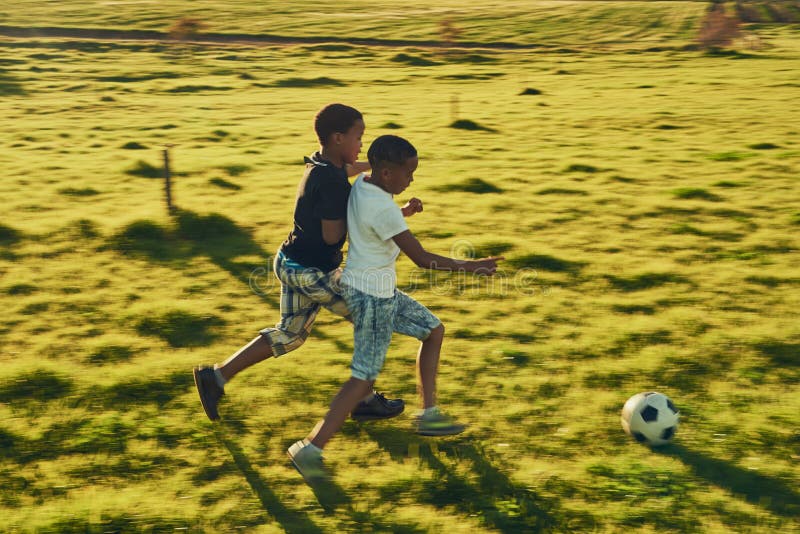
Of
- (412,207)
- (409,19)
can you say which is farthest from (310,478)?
(409,19)

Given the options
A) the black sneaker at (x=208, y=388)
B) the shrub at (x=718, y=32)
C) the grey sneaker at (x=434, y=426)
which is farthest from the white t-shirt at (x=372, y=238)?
the shrub at (x=718, y=32)

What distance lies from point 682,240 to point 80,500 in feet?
24.4

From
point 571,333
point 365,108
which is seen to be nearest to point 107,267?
point 571,333

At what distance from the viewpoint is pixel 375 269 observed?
4.68 meters

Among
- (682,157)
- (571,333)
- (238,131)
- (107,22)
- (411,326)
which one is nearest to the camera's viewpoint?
(411,326)

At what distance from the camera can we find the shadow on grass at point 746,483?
4406mm

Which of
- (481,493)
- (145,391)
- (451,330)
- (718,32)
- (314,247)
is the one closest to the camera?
(481,493)

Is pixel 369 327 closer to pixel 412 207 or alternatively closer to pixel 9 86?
pixel 412 207

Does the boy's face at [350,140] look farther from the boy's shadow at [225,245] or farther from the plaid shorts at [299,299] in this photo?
the boy's shadow at [225,245]

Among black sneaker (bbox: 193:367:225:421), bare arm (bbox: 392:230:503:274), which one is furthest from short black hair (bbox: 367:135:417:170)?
black sneaker (bbox: 193:367:225:421)

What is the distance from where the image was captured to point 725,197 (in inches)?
459

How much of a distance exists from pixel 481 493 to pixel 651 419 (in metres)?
1.22

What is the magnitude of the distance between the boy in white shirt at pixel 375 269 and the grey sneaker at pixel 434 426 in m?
0.57

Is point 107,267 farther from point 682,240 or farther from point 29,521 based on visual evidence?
point 682,240
